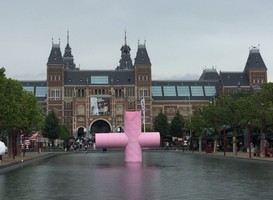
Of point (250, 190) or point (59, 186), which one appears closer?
point (250, 190)

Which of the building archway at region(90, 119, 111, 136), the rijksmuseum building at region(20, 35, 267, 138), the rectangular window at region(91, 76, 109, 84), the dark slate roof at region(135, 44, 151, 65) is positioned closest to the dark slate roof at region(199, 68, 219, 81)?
the rijksmuseum building at region(20, 35, 267, 138)

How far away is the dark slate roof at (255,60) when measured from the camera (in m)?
139

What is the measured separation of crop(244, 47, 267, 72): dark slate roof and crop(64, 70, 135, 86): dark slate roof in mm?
30373

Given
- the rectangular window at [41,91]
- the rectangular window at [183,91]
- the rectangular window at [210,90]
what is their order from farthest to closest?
the rectangular window at [210,90]
the rectangular window at [183,91]
the rectangular window at [41,91]

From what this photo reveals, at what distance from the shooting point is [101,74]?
14500cm

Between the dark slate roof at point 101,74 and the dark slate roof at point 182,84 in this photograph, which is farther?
the dark slate roof at point 182,84

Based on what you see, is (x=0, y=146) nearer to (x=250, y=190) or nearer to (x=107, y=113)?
(x=250, y=190)

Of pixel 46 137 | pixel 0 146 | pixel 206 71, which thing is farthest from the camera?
pixel 206 71

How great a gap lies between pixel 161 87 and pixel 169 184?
133 m

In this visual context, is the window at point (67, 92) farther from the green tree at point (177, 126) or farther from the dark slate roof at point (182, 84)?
the green tree at point (177, 126)

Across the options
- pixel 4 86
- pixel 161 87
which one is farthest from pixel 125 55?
pixel 4 86

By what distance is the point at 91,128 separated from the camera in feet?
466

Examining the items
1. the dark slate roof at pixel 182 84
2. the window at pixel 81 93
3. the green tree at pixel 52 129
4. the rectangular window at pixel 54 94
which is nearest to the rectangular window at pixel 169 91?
the dark slate roof at pixel 182 84

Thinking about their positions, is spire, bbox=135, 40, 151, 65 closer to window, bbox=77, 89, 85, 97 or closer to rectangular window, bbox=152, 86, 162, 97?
rectangular window, bbox=152, 86, 162, 97
